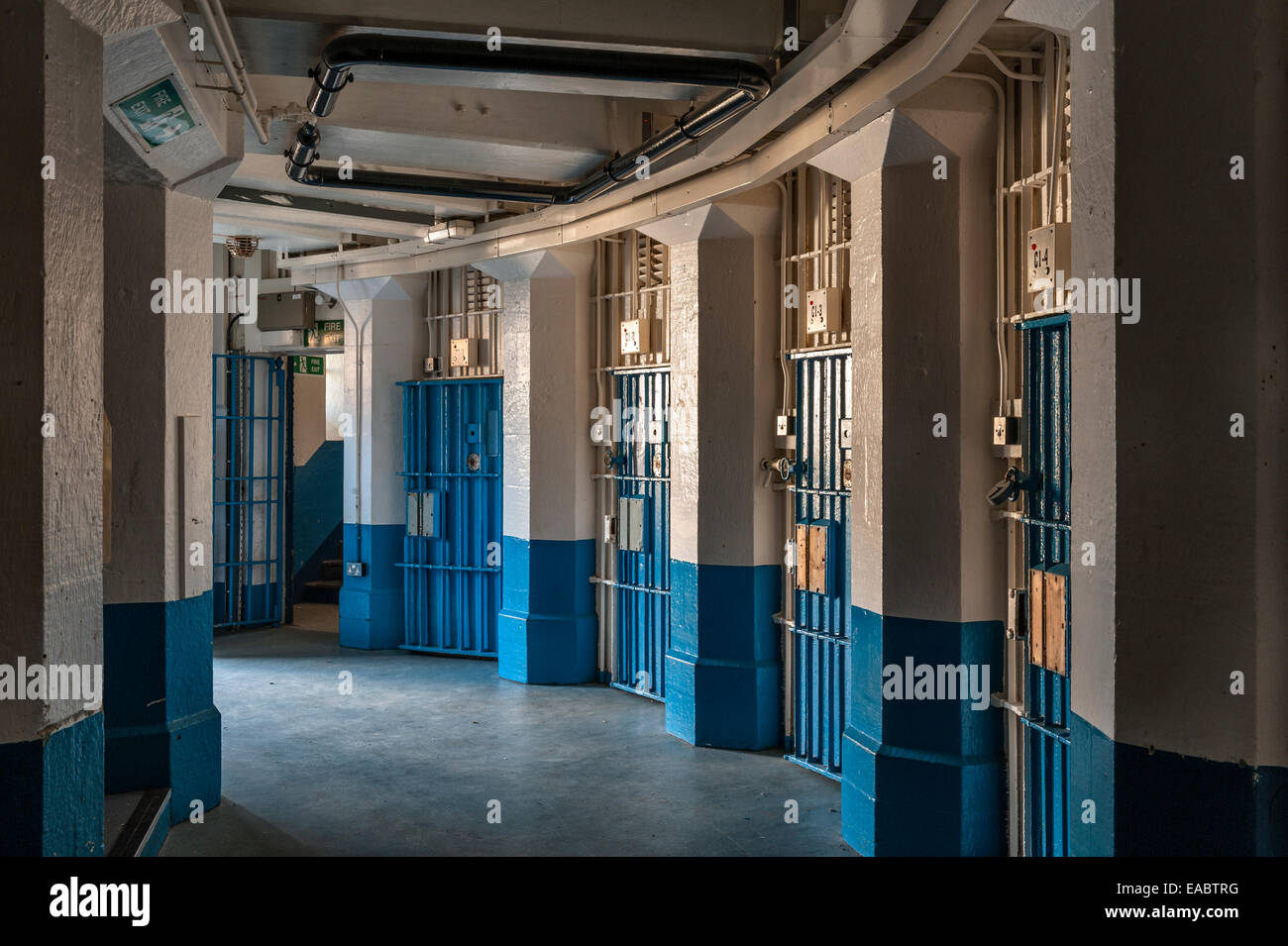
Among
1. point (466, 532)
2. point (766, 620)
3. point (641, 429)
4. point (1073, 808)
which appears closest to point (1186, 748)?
point (1073, 808)

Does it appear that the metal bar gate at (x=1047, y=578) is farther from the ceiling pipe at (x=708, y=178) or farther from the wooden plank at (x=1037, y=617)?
the ceiling pipe at (x=708, y=178)

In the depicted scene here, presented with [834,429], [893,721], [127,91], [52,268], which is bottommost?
[893,721]

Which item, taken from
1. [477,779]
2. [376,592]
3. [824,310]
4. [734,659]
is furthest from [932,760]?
[376,592]

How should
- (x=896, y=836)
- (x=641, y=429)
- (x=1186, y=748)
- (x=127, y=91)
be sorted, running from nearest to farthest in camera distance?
(x=1186, y=748) < (x=127, y=91) < (x=896, y=836) < (x=641, y=429)

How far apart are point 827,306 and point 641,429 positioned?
2.92 meters

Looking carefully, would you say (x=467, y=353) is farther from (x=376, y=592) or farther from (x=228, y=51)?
(x=228, y=51)

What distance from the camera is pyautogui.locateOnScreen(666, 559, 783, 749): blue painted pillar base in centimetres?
825

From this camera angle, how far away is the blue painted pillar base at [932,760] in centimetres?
590

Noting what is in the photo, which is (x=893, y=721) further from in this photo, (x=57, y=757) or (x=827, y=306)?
(x=57, y=757)

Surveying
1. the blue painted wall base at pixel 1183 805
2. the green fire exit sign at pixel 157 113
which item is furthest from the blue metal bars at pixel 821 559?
the green fire exit sign at pixel 157 113

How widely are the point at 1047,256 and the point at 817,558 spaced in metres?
2.95

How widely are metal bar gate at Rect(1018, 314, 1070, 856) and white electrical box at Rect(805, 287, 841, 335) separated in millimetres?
1716

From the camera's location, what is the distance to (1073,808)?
377 cm

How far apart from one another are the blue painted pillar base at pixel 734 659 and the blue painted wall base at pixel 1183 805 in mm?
4666
